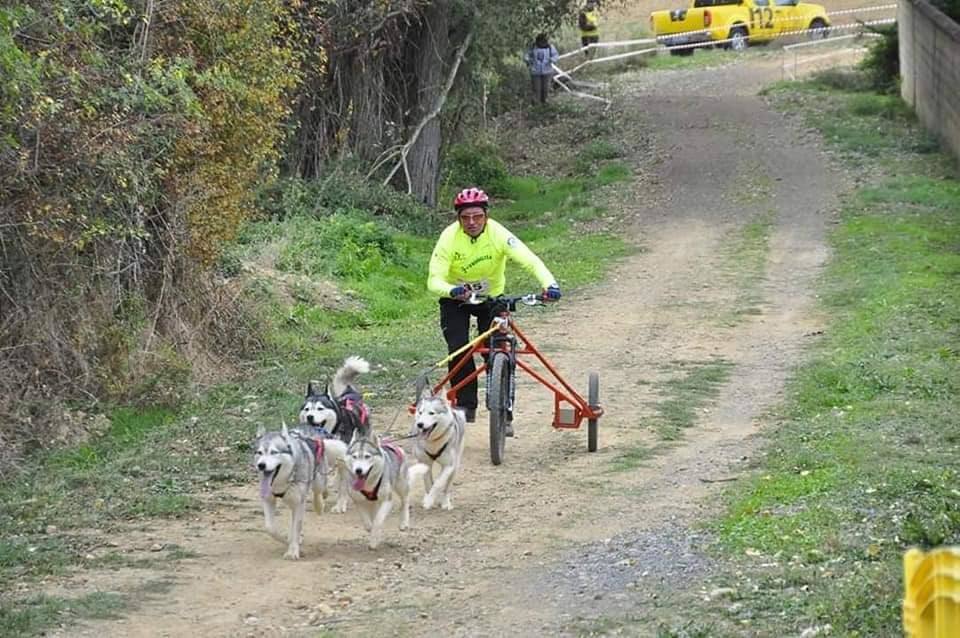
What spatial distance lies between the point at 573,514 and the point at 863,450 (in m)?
2.41

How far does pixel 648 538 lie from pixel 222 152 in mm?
7226

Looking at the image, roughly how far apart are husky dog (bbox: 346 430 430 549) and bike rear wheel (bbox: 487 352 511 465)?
1.72 meters

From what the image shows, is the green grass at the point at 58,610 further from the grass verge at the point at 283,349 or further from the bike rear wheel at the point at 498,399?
→ the bike rear wheel at the point at 498,399

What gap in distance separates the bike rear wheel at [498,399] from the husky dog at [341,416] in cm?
95

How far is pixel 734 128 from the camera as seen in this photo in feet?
113

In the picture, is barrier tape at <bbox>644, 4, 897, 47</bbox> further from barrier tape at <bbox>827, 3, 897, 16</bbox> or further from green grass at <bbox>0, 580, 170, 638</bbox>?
green grass at <bbox>0, 580, 170, 638</bbox>

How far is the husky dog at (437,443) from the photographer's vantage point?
10.7m

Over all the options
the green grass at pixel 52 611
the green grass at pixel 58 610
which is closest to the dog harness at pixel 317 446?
the green grass at pixel 58 610

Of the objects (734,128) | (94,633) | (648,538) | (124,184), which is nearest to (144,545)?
(94,633)

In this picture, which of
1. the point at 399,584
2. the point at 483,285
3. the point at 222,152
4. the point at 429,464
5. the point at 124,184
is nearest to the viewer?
the point at 399,584

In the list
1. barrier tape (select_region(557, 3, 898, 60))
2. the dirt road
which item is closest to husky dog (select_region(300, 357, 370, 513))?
the dirt road

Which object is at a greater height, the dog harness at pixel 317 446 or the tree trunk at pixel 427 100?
the tree trunk at pixel 427 100

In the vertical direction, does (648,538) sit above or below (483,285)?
below

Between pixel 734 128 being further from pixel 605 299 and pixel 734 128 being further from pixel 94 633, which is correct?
pixel 94 633
